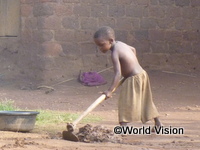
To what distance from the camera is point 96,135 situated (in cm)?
541

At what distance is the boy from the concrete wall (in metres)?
4.60

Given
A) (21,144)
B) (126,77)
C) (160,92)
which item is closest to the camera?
(21,144)

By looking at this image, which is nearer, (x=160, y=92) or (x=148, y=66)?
(x=160, y=92)

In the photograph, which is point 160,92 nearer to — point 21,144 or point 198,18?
point 198,18

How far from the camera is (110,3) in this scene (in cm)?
1101

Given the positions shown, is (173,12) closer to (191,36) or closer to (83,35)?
(191,36)

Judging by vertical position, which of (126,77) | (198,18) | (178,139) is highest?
(198,18)

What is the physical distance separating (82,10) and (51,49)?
101cm

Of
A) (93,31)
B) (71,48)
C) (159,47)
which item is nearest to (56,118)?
(71,48)

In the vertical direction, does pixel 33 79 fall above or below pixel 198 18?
below

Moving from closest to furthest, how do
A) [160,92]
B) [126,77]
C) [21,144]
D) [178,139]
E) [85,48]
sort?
1. [21,144]
2. [178,139]
3. [126,77]
4. [160,92]
5. [85,48]

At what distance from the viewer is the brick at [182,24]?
11406mm

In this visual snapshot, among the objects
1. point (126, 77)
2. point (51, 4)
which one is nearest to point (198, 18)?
point (51, 4)

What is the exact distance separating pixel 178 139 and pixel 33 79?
548cm
